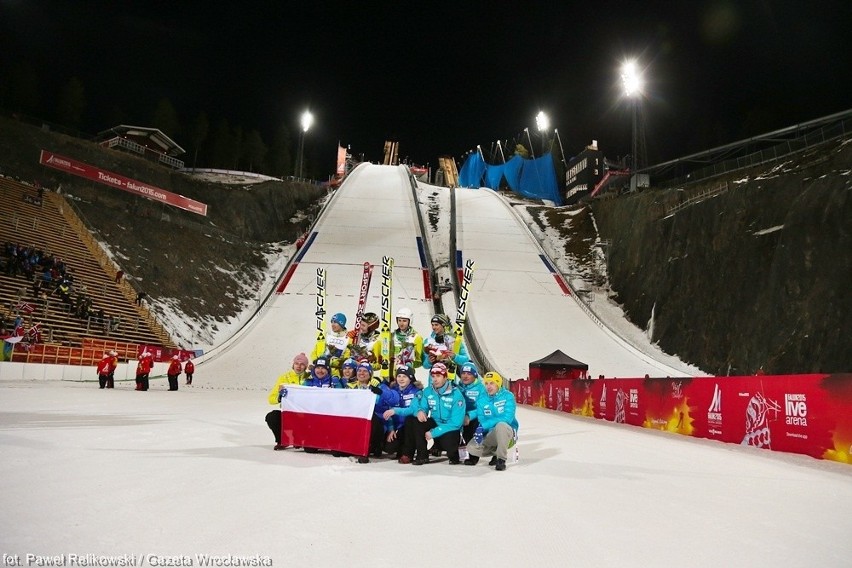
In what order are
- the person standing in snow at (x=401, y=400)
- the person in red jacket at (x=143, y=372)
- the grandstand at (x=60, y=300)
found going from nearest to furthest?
the person standing in snow at (x=401, y=400) < the person in red jacket at (x=143, y=372) < the grandstand at (x=60, y=300)

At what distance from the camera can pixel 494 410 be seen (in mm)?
6734

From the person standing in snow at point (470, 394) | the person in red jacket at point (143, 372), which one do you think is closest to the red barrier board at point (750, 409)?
the person standing in snow at point (470, 394)

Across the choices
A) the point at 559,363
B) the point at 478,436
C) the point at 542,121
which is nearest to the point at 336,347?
the point at 478,436

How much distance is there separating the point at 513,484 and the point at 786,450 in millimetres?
5600

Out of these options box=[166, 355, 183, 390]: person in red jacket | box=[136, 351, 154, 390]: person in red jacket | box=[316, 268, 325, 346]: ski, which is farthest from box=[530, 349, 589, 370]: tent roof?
box=[136, 351, 154, 390]: person in red jacket

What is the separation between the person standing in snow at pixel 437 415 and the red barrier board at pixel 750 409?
5.21 metres

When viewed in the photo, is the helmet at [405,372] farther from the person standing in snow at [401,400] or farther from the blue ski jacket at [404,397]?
the blue ski jacket at [404,397]

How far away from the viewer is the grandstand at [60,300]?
20359mm

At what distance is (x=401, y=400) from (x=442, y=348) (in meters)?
0.97

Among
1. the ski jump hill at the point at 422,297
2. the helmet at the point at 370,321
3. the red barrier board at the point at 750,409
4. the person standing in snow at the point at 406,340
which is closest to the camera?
the red barrier board at the point at 750,409

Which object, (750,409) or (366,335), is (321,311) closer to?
(366,335)

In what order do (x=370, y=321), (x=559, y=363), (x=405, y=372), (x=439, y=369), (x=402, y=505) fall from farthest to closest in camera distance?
(x=559, y=363), (x=370, y=321), (x=405, y=372), (x=439, y=369), (x=402, y=505)

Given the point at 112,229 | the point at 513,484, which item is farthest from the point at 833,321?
the point at 112,229

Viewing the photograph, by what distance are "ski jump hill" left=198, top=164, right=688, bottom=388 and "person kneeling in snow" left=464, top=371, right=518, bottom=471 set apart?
15.6 metres
